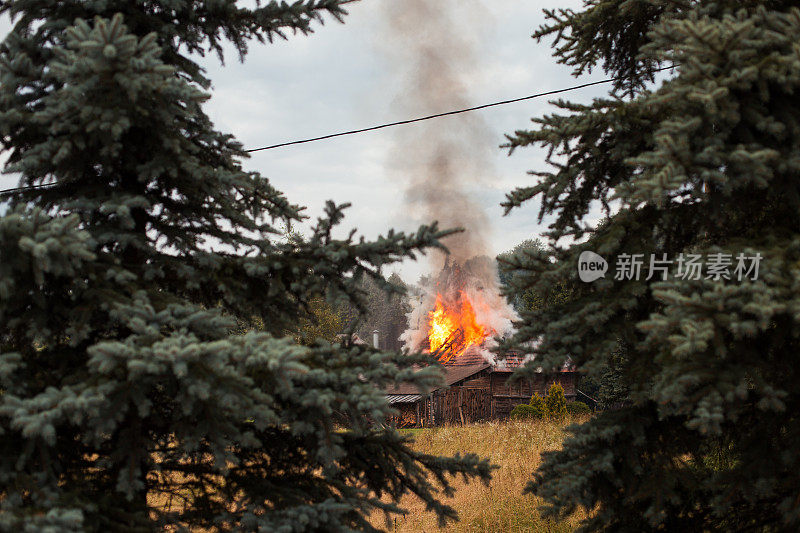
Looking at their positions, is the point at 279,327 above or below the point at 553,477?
above

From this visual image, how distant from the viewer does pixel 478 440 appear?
49.5ft

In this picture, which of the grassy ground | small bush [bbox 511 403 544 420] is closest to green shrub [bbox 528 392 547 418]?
small bush [bbox 511 403 544 420]

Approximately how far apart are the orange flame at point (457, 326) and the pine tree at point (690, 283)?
27106 mm

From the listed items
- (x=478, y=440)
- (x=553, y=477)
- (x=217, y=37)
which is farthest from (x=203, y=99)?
(x=478, y=440)

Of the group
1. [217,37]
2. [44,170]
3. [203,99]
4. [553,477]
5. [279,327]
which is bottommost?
[553,477]

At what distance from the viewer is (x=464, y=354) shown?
104 feet

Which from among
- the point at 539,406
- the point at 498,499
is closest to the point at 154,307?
the point at 498,499

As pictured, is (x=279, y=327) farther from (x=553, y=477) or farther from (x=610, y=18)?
(x=610, y=18)

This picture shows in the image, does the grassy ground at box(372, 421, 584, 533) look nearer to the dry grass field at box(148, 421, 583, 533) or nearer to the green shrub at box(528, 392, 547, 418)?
the dry grass field at box(148, 421, 583, 533)

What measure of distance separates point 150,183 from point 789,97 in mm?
5338

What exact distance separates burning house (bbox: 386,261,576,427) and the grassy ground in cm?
711

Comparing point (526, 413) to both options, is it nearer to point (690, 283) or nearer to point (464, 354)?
point (464, 354)

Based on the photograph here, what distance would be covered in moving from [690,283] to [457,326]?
29970 millimetres

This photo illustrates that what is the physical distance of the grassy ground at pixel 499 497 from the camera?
922 centimetres
